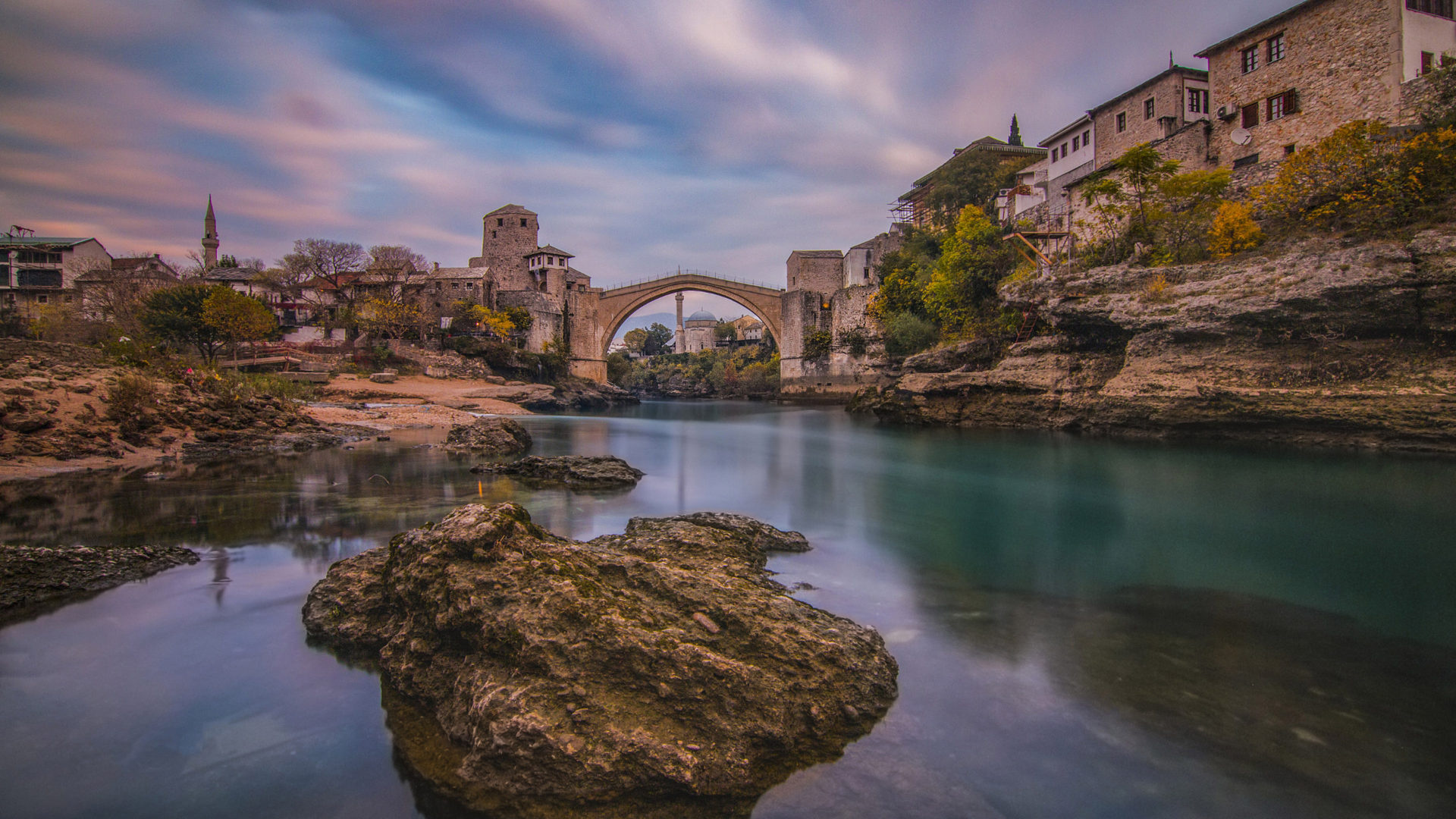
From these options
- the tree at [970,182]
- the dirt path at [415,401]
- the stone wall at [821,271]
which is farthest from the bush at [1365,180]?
the stone wall at [821,271]

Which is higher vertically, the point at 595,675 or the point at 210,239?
the point at 210,239

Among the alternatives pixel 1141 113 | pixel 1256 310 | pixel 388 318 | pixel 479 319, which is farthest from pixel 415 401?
pixel 1141 113

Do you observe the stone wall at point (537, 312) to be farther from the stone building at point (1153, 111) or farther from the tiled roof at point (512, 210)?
the stone building at point (1153, 111)

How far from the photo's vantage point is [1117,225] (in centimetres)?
2078

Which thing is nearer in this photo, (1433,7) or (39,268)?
(1433,7)

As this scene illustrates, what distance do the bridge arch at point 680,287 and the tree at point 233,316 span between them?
23363 mm

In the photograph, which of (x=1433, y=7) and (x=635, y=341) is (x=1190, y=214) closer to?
(x=1433, y=7)

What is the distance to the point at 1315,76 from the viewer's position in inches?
711

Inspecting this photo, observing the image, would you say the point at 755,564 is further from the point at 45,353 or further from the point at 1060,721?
the point at 45,353

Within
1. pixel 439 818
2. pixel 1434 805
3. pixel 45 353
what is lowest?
pixel 1434 805

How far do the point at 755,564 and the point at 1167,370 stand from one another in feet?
46.0

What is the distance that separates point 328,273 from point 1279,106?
47852mm

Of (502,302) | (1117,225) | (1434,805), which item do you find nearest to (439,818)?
(1434,805)

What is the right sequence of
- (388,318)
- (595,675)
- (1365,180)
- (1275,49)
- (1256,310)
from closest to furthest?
(595,675), (1256,310), (1365,180), (1275,49), (388,318)
